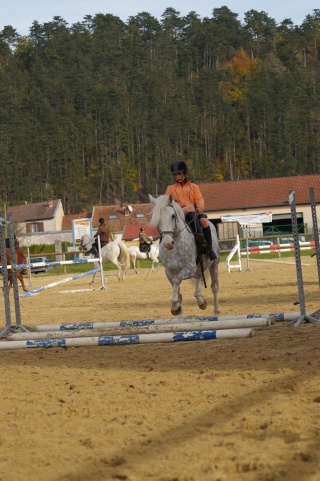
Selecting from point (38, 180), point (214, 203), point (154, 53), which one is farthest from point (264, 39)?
point (214, 203)

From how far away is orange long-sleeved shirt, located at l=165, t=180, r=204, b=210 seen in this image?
543 inches

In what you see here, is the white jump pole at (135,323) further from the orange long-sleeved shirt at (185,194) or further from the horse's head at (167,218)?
the orange long-sleeved shirt at (185,194)

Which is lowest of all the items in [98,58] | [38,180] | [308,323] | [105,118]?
[308,323]

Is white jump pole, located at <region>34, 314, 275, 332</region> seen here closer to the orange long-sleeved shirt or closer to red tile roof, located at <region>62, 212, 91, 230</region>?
the orange long-sleeved shirt

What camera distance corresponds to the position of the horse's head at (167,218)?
42.6 feet

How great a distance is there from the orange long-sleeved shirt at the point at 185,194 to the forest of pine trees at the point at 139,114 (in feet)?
376

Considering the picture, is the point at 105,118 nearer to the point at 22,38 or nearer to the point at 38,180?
the point at 38,180

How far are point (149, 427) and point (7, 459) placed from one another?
1033 mm

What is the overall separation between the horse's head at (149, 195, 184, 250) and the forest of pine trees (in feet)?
378

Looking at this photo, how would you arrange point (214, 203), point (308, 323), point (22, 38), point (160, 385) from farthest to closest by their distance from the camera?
point (22, 38) < point (214, 203) < point (308, 323) < point (160, 385)

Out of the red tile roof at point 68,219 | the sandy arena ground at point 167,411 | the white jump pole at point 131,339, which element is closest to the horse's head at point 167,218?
the sandy arena ground at point 167,411

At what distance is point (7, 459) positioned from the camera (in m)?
5.43

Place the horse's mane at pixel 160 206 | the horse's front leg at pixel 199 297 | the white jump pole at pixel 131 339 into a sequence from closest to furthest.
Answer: the white jump pole at pixel 131 339
the horse's mane at pixel 160 206
the horse's front leg at pixel 199 297

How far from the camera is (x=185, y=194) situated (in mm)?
13836
